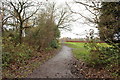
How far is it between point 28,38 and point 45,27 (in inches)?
103

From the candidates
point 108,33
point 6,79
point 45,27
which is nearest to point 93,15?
point 108,33

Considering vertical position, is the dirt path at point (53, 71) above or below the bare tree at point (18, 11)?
below

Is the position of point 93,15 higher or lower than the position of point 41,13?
lower

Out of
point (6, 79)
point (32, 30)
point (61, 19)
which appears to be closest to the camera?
point (6, 79)

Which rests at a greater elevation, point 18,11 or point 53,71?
point 18,11

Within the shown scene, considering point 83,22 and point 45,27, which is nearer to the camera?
point 83,22

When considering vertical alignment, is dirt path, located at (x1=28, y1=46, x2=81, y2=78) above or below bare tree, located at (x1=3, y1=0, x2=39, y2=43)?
below

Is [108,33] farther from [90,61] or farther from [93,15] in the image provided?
[90,61]

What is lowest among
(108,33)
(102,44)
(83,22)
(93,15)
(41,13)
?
(102,44)

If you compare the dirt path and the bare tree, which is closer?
the dirt path

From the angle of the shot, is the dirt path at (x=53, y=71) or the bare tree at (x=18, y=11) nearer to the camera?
the dirt path at (x=53, y=71)

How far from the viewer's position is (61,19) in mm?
22000

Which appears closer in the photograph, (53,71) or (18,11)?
(53,71)

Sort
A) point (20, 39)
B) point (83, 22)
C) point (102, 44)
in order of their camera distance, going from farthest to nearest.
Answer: point (20, 39) < point (83, 22) < point (102, 44)
